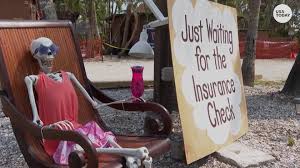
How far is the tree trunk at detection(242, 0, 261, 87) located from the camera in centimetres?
913

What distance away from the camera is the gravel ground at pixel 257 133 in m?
4.27

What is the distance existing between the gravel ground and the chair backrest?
41.7 inches

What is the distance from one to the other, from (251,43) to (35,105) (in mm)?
6825

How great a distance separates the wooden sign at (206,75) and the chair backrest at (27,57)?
79 cm

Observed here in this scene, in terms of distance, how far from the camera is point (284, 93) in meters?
7.59

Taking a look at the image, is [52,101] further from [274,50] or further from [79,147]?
[274,50]

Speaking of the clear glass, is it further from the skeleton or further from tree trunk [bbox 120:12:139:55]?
tree trunk [bbox 120:12:139:55]

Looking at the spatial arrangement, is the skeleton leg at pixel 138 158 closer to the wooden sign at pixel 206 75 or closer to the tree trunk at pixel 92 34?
the wooden sign at pixel 206 75

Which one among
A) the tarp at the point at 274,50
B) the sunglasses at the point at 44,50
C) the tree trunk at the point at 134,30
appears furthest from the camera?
the tarp at the point at 274,50

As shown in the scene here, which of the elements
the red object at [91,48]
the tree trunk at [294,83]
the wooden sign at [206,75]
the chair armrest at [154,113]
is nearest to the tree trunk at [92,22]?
the red object at [91,48]

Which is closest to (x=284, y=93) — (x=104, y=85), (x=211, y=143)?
Answer: (x=104, y=85)

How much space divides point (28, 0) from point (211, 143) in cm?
1040

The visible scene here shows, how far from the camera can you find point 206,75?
4.07m

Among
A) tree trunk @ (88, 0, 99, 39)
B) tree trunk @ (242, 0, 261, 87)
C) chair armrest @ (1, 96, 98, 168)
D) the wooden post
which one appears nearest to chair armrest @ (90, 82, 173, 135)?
chair armrest @ (1, 96, 98, 168)
